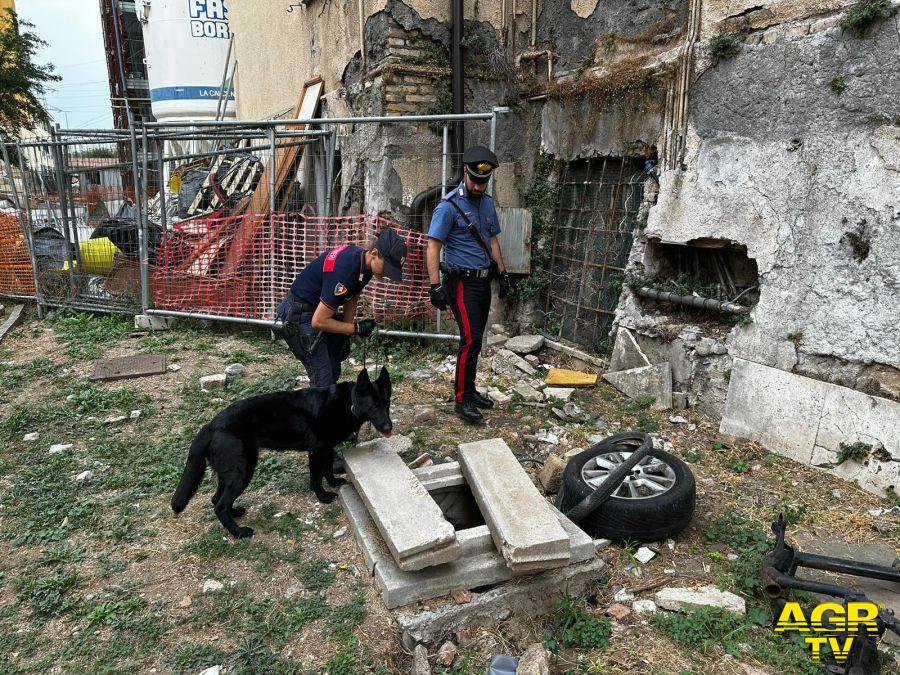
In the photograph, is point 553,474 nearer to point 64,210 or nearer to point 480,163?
point 480,163

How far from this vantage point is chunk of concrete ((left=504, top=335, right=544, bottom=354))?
630 cm

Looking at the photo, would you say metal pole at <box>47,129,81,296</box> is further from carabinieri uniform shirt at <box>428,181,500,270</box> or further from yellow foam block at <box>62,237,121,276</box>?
carabinieri uniform shirt at <box>428,181,500,270</box>

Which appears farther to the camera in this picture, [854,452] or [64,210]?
[64,210]

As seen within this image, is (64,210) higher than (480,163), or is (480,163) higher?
(480,163)

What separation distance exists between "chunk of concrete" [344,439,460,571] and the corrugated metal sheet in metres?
3.27

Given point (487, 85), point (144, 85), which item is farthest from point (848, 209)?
point (144, 85)

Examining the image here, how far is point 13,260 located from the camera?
8672mm

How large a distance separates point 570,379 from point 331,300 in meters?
2.75

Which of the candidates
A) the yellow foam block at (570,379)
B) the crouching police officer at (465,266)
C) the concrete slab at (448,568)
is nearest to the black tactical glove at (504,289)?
the yellow foam block at (570,379)

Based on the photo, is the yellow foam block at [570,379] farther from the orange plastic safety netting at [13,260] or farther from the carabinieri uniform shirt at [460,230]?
the orange plastic safety netting at [13,260]

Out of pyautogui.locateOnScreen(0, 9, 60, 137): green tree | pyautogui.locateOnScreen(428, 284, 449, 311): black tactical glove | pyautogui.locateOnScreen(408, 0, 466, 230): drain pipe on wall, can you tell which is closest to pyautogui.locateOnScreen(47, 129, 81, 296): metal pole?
pyautogui.locateOnScreen(408, 0, 466, 230): drain pipe on wall

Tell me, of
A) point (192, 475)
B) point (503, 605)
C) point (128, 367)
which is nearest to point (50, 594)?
point (192, 475)

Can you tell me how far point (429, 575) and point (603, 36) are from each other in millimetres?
5139

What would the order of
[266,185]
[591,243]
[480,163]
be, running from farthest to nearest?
[266,185]
[591,243]
[480,163]
